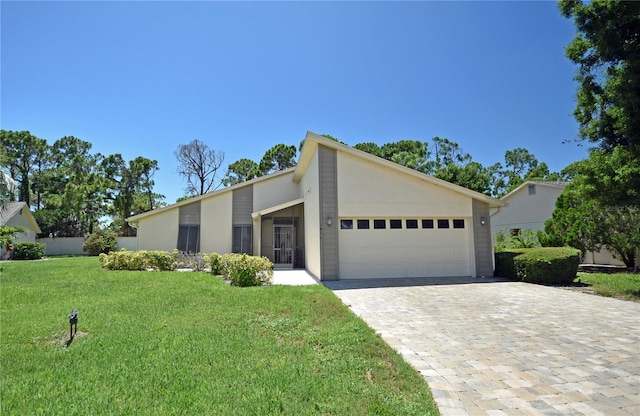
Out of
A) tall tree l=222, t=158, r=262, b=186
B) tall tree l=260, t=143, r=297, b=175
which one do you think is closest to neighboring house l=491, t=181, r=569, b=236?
tall tree l=260, t=143, r=297, b=175

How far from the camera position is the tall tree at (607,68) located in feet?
26.2

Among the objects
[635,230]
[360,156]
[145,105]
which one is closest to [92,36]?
[145,105]

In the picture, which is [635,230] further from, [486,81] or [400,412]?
[400,412]

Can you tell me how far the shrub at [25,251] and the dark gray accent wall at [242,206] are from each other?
17668 mm

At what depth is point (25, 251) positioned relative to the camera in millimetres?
23828

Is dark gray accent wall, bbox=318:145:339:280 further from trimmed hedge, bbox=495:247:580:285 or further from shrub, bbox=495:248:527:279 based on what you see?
trimmed hedge, bbox=495:247:580:285

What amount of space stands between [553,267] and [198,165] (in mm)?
35035

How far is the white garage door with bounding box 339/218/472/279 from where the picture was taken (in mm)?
12039

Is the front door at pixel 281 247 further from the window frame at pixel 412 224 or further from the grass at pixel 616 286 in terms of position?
the grass at pixel 616 286

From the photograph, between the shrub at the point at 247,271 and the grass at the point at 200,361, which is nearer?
the grass at the point at 200,361

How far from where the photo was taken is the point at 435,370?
4.05m

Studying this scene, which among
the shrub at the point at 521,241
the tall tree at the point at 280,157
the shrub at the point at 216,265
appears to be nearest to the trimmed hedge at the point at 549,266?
the shrub at the point at 521,241

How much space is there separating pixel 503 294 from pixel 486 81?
32.8ft

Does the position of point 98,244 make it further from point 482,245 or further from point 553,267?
point 553,267
